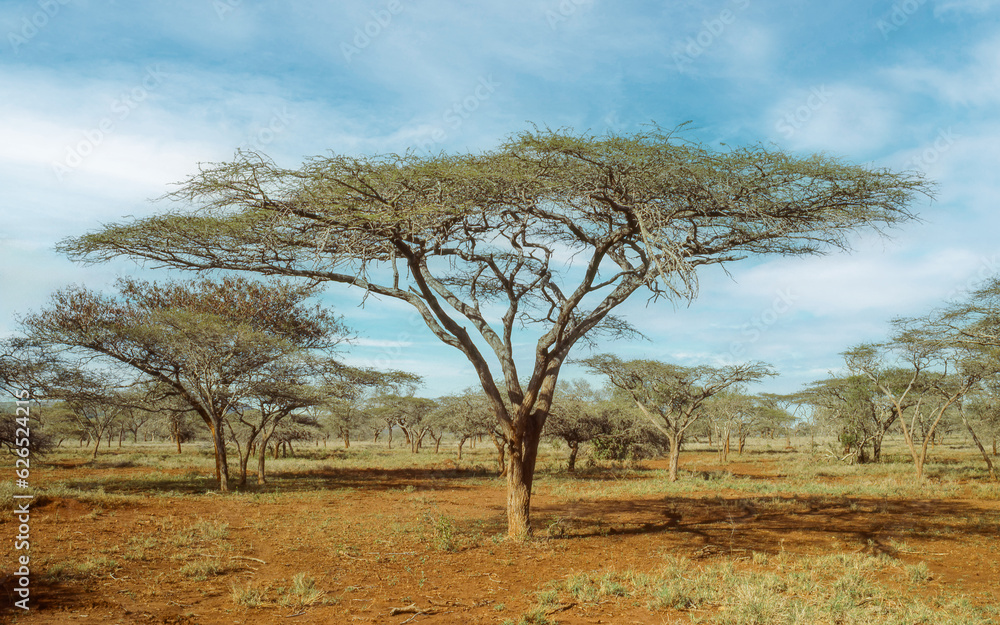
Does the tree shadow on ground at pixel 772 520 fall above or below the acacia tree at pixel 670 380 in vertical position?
below

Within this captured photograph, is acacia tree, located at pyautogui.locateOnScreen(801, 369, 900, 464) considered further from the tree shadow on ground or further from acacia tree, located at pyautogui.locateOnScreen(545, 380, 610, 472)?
the tree shadow on ground

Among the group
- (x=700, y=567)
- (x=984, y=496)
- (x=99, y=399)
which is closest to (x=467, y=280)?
(x=700, y=567)

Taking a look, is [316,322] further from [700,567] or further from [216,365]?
[700,567]

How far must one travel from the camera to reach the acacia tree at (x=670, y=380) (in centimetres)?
2259

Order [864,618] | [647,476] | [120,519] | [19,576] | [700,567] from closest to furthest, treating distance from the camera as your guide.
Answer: [864,618]
[19,576]
[700,567]
[120,519]
[647,476]

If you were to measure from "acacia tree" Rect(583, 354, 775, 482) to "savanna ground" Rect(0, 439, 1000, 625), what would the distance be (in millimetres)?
6216

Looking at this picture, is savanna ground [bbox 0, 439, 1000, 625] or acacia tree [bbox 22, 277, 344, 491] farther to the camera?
acacia tree [bbox 22, 277, 344, 491]

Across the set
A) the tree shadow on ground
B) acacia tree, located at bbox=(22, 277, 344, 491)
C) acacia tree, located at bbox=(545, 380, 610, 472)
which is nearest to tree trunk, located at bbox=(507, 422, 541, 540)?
the tree shadow on ground

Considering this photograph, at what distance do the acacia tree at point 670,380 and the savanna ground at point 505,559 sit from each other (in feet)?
20.4

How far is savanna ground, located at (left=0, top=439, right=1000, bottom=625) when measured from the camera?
584cm

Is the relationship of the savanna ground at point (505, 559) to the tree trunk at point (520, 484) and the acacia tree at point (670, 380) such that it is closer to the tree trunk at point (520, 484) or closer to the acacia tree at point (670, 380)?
the tree trunk at point (520, 484)

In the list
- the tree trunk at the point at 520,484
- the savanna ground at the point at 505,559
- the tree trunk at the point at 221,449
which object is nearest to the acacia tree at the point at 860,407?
the savanna ground at the point at 505,559

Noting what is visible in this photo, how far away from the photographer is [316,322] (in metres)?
22.2

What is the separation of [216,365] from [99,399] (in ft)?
13.7
